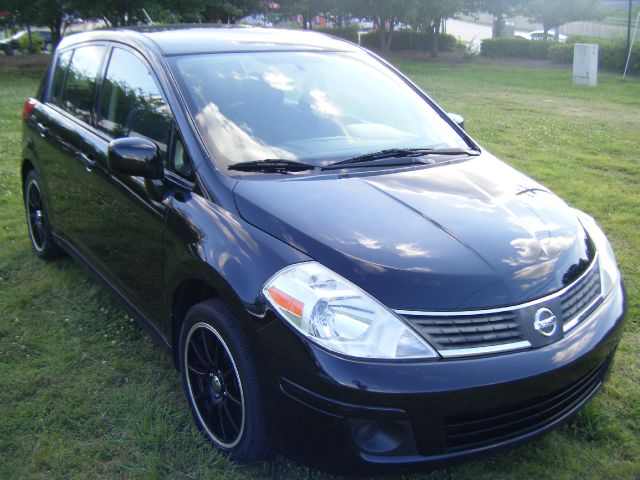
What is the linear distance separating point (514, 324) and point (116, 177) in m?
2.22

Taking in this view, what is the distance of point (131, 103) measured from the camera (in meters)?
3.57

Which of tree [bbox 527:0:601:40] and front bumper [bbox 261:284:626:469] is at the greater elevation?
tree [bbox 527:0:601:40]

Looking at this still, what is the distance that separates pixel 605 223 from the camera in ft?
19.0

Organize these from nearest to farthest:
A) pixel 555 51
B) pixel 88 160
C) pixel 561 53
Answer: pixel 88 160 → pixel 561 53 → pixel 555 51

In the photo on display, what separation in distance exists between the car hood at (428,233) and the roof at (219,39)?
3.52 feet

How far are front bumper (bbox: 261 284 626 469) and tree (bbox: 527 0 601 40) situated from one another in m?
39.7

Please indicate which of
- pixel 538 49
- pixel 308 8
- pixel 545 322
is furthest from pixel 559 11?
pixel 545 322

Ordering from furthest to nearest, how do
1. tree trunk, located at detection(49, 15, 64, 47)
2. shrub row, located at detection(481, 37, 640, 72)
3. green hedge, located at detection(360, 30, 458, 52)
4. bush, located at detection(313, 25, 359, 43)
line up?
green hedge, located at detection(360, 30, 458, 52) → bush, located at detection(313, 25, 359, 43) → shrub row, located at detection(481, 37, 640, 72) → tree trunk, located at detection(49, 15, 64, 47)

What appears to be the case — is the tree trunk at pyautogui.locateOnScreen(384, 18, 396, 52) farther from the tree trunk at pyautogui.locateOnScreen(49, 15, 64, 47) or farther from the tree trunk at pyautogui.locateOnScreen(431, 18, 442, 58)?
the tree trunk at pyautogui.locateOnScreen(49, 15, 64, 47)

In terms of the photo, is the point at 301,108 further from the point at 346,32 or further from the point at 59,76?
the point at 346,32

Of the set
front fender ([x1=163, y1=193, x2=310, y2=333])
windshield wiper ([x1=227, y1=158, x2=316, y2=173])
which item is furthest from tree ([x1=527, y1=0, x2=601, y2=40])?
front fender ([x1=163, y1=193, x2=310, y2=333])

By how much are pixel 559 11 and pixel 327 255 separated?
1650 inches

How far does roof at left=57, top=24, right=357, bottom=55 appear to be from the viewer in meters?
3.53

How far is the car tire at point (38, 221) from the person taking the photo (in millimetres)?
4875
